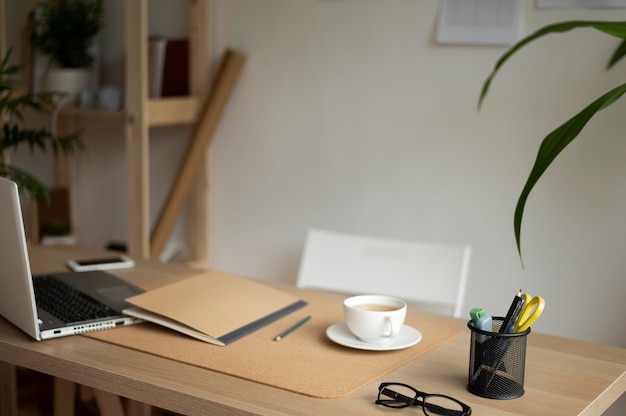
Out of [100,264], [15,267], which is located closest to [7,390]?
[100,264]

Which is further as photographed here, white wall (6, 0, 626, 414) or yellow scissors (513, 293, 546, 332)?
white wall (6, 0, 626, 414)

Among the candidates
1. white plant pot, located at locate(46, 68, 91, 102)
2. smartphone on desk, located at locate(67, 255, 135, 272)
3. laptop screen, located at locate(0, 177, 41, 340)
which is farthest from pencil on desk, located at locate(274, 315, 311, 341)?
white plant pot, located at locate(46, 68, 91, 102)

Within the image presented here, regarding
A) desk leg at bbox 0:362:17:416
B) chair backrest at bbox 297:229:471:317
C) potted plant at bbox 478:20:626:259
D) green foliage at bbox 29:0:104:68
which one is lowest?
desk leg at bbox 0:362:17:416

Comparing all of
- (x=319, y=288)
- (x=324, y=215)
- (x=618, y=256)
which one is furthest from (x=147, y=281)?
(x=618, y=256)

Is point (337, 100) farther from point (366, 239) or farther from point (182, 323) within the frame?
point (182, 323)

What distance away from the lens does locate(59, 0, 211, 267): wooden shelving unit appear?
2.22 m

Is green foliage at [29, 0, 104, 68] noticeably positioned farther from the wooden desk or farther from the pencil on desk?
the pencil on desk

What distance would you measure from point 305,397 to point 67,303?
59cm

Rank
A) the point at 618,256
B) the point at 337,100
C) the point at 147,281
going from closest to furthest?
the point at 147,281 → the point at 618,256 → the point at 337,100

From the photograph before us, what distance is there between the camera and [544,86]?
1.97 m

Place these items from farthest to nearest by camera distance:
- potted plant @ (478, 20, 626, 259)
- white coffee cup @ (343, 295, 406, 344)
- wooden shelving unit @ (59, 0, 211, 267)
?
wooden shelving unit @ (59, 0, 211, 267), potted plant @ (478, 20, 626, 259), white coffee cup @ (343, 295, 406, 344)

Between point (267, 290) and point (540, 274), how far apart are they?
77cm

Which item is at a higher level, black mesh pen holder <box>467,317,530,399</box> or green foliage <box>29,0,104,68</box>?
green foliage <box>29,0,104,68</box>

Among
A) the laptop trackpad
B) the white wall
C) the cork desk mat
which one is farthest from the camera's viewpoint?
the white wall
